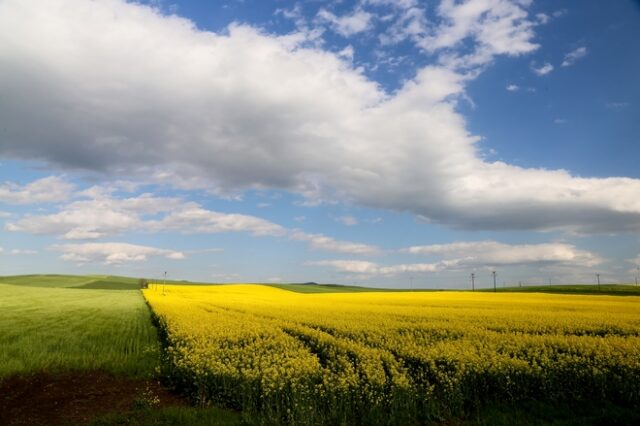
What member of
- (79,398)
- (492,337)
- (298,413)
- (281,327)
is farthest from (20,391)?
(492,337)

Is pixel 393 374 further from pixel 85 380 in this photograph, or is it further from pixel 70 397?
pixel 85 380

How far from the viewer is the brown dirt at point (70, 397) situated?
44.0 ft

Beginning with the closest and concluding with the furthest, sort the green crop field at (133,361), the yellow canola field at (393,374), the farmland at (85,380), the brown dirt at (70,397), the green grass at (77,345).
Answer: the green crop field at (133,361), the yellow canola field at (393,374), the farmland at (85,380), the brown dirt at (70,397), the green grass at (77,345)

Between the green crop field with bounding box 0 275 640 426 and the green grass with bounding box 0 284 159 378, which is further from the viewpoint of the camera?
the green grass with bounding box 0 284 159 378

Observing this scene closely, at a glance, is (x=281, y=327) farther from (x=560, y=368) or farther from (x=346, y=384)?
(x=560, y=368)

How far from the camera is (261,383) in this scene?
13.5 m

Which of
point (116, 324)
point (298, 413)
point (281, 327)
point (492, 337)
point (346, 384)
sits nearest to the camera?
point (298, 413)

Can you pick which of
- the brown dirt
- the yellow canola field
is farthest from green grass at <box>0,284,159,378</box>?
the yellow canola field

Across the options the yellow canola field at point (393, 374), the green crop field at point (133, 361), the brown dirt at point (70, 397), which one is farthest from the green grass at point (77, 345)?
the yellow canola field at point (393, 374)

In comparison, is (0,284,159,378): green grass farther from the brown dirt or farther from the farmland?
the brown dirt

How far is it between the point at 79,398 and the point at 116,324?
62.7ft

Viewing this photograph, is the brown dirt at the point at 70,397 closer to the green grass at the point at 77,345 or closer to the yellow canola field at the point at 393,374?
the green grass at the point at 77,345

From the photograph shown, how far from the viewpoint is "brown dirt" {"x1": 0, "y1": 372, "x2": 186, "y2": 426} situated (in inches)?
527

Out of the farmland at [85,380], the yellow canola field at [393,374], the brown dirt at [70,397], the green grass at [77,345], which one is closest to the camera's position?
the yellow canola field at [393,374]
